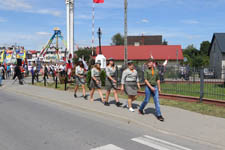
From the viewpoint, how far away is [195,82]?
959 centimetres

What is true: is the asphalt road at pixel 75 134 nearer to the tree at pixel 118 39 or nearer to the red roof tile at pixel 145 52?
the red roof tile at pixel 145 52

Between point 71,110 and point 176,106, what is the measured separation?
3854 millimetres

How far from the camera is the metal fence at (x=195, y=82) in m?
8.98

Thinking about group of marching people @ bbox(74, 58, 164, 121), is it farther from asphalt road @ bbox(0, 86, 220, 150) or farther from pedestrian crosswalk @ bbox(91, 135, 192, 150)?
pedestrian crosswalk @ bbox(91, 135, 192, 150)

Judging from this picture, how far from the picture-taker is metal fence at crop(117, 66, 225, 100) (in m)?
8.98

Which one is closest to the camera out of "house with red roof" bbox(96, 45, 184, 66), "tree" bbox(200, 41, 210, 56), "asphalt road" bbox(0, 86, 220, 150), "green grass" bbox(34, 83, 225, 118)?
"asphalt road" bbox(0, 86, 220, 150)

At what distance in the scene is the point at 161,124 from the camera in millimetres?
6492

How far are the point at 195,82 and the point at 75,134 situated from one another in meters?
5.80

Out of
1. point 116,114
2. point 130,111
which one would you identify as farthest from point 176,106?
point 116,114

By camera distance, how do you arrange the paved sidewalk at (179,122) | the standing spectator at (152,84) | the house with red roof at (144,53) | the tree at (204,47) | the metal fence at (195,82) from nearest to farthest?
the paved sidewalk at (179,122) < the standing spectator at (152,84) < the metal fence at (195,82) < the house with red roof at (144,53) < the tree at (204,47)

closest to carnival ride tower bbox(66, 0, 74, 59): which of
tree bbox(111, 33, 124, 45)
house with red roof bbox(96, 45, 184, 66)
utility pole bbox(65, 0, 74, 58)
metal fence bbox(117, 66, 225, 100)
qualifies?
utility pole bbox(65, 0, 74, 58)

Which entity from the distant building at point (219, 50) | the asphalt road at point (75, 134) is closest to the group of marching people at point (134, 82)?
the asphalt road at point (75, 134)

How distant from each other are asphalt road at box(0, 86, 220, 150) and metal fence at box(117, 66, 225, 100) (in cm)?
395

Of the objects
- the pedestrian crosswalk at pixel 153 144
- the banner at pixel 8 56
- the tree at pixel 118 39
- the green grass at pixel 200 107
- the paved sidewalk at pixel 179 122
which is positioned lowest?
the pedestrian crosswalk at pixel 153 144
